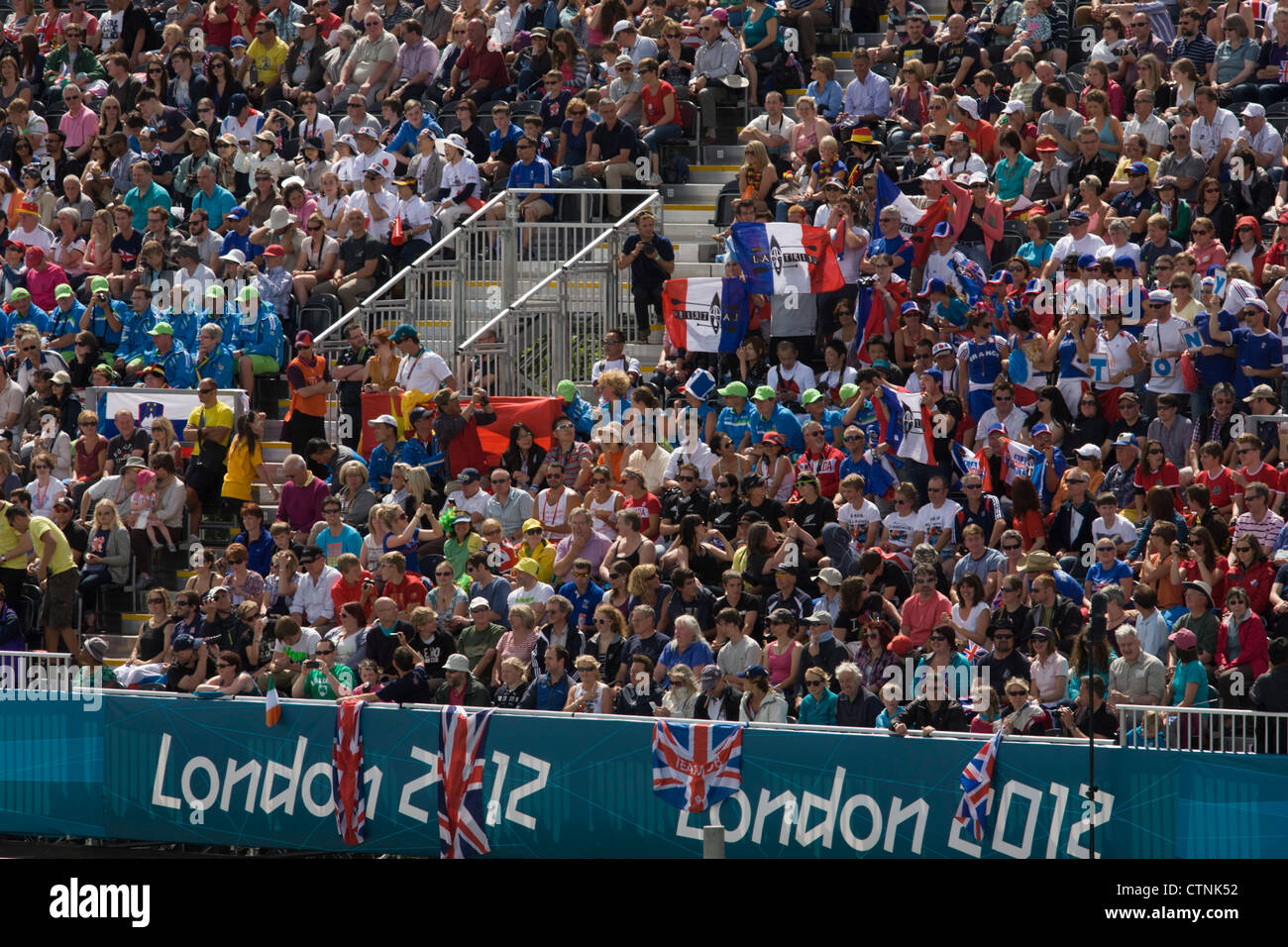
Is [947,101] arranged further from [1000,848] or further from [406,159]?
[1000,848]

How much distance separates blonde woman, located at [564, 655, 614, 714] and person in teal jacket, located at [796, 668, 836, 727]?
137 cm

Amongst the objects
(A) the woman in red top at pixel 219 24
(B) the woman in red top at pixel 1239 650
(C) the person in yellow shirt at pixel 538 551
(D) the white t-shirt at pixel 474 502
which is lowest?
(B) the woman in red top at pixel 1239 650

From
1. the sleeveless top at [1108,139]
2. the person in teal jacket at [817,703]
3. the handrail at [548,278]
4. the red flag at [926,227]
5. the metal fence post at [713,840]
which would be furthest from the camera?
the handrail at [548,278]

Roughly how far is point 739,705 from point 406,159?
952 centimetres

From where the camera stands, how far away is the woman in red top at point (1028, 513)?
16.0 metres

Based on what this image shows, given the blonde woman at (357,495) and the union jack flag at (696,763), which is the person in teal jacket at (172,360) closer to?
the blonde woman at (357,495)

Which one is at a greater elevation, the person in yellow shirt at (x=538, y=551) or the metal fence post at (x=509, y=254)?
the metal fence post at (x=509, y=254)

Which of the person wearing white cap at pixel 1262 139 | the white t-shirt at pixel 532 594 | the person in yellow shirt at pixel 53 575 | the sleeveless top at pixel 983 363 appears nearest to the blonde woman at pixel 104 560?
the person in yellow shirt at pixel 53 575

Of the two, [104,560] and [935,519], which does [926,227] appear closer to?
[935,519]

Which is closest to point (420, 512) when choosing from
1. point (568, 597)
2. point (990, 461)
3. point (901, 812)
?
point (568, 597)

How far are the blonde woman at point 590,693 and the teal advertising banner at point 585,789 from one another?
0.42m

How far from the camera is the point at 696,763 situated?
13.8 metres

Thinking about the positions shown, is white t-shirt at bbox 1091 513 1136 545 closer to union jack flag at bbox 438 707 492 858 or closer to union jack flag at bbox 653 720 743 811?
union jack flag at bbox 653 720 743 811

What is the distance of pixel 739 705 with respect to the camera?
14438 mm
